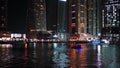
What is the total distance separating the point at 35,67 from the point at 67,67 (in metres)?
3.54

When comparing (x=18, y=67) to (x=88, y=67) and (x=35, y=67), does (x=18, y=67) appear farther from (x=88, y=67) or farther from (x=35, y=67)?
(x=88, y=67)

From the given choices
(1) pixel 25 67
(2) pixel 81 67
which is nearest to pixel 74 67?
(2) pixel 81 67

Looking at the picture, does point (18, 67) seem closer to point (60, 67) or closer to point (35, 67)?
point (35, 67)

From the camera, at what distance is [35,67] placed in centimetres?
3659

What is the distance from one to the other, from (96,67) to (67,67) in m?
3.30

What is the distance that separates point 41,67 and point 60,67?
83.9 inches

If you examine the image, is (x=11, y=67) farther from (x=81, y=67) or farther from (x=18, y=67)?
(x=81, y=67)

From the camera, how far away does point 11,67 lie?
119 feet

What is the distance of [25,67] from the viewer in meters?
36.5

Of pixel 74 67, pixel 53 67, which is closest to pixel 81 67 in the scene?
pixel 74 67

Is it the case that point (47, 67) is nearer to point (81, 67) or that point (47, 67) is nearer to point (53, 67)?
point (53, 67)

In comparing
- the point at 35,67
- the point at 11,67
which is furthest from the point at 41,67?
the point at 11,67

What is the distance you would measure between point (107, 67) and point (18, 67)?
990 cm

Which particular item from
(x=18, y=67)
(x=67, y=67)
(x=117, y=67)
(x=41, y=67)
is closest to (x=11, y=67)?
(x=18, y=67)
